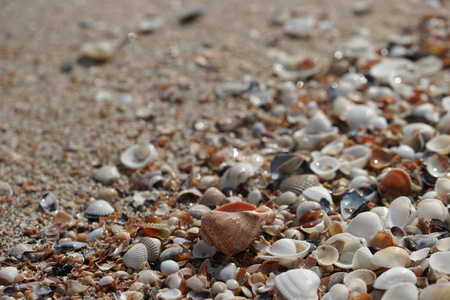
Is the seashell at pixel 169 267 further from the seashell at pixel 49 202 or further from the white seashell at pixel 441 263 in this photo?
the white seashell at pixel 441 263

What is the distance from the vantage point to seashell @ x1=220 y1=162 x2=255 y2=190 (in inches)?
114

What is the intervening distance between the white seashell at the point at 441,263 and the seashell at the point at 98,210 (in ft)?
5.18

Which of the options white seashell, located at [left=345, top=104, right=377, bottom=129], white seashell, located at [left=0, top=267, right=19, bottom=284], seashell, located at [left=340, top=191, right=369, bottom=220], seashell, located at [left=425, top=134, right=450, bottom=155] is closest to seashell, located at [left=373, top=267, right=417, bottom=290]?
seashell, located at [left=340, top=191, right=369, bottom=220]

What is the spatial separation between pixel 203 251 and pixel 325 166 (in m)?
0.91

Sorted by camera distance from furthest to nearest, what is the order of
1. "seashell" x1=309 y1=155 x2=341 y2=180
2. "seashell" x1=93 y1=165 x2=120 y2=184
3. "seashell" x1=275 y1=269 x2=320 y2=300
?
1. "seashell" x1=93 y1=165 x2=120 y2=184
2. "seashell" x1=309 y1=155 x2=341 y2=180
3. "seashell" x1=275 y1=269 x2=320 y2=300

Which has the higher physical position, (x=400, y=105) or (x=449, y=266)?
(x=449, y=266)

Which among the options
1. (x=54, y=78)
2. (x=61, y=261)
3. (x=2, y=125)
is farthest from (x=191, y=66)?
(x=61, y=261)

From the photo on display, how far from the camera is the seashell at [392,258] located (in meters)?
2.19

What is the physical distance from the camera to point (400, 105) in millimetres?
3520

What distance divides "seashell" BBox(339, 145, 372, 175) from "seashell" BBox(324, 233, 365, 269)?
2.11ft

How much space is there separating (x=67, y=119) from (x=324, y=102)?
5.83 feet

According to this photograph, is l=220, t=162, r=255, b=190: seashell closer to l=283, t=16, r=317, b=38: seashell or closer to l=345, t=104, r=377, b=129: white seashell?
l=345, t=104, r=377, b=129: white seashell

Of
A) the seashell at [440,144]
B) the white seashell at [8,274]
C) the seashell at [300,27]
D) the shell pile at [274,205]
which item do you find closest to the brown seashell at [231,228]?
the shell pile at [274,205]

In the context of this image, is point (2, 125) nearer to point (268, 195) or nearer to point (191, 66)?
point (191, 66)
